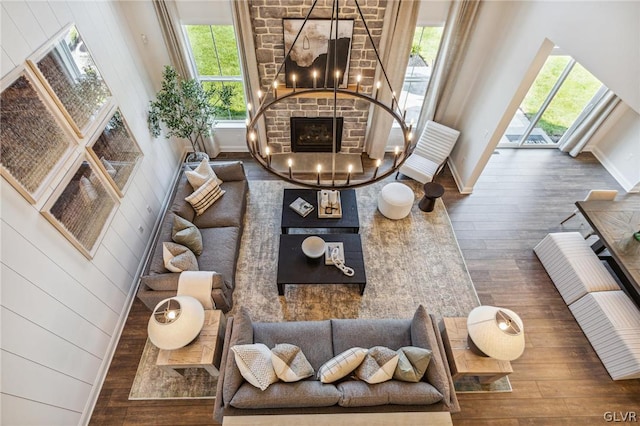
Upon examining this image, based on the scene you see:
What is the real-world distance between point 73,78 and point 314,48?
9.55 ft

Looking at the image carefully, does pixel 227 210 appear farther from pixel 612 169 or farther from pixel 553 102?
pixel 612 169

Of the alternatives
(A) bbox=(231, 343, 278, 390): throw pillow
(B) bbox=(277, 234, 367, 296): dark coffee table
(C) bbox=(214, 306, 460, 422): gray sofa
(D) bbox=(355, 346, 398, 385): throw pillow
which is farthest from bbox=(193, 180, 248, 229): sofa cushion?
(D) bbox=(355, 346, 398, 385): throw pillow

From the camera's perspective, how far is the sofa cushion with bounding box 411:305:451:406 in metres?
2.85

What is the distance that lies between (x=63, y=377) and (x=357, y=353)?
274cm

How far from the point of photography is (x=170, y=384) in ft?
11.6

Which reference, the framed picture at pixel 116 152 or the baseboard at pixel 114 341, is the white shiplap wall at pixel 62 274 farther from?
the framed picture at pixel 116 152

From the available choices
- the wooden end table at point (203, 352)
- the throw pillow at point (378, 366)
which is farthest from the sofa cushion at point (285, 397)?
the wooden end table at point (203, 352)

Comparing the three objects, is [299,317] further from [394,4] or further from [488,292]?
[394,4]

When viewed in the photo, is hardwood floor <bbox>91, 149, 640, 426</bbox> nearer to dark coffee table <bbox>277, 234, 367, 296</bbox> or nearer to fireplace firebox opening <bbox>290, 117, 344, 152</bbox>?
fireplace firebox opening <bbox>290, 117, 344, 152</bbox>

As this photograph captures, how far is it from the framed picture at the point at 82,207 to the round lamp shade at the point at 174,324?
109 cm

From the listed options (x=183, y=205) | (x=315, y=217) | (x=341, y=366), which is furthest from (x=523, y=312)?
(x=183, y=205)

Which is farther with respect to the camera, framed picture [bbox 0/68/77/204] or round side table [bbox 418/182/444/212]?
round side table [bbox 418/182/444/212]

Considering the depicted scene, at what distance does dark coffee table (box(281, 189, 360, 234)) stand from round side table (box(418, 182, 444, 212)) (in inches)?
46.6

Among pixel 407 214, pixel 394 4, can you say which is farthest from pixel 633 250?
pixel 394 4
